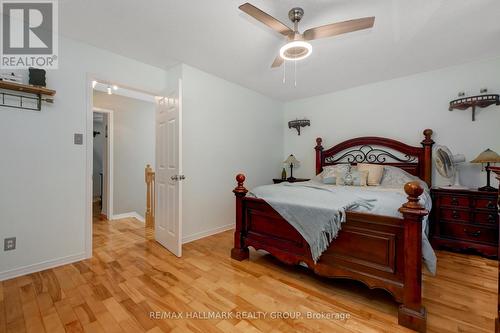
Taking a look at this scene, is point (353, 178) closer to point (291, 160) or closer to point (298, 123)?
point (291, 160)

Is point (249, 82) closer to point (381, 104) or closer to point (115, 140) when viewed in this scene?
point (381, 104)

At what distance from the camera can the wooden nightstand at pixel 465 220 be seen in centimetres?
264

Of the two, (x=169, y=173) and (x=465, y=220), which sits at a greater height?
(x=169, y=173)

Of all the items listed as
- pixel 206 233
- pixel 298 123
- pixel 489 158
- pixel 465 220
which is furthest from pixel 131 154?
pixel 489 158

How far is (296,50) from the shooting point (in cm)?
211

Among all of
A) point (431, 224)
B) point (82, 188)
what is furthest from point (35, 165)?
point (431, 224)

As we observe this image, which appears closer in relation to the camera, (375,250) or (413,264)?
(413,264)

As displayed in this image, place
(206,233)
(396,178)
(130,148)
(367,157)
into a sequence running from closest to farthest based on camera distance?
1. (396,178)
2. (206,233)
3. (367,157)
4. (130,148)

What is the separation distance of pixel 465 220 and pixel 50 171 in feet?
16.0

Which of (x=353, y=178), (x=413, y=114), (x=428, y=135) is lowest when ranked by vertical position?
(x=353, y=178)

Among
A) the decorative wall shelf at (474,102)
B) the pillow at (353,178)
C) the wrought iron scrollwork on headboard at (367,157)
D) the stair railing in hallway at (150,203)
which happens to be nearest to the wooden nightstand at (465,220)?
the wrought iron scrollwork on headboard at (367,157)

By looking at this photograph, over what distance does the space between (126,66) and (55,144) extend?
131 centimetres

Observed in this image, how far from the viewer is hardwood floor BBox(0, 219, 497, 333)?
1564mm

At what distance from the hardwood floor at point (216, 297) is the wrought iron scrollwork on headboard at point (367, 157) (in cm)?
154
